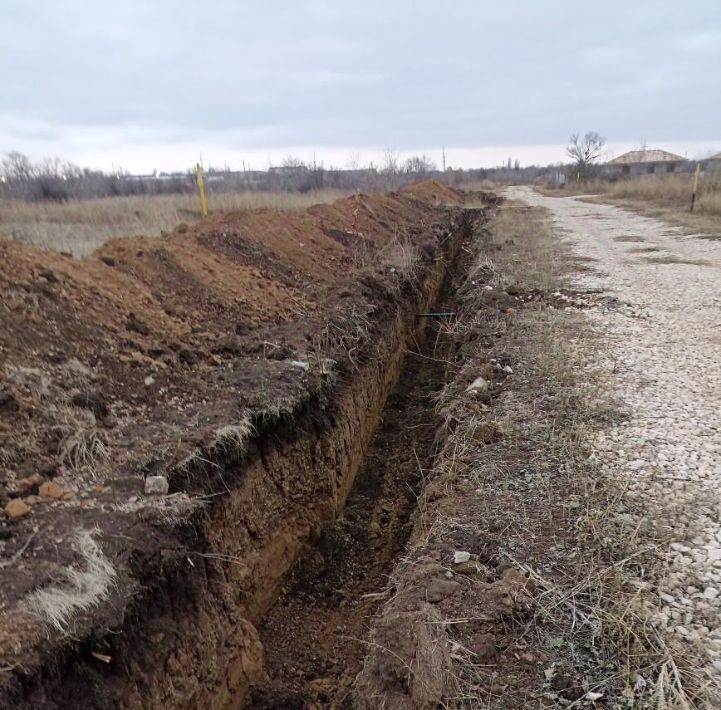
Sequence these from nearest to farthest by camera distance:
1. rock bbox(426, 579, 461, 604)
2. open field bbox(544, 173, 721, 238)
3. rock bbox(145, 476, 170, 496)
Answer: rock bbox(426, 579, 461, 604) → rock bbox(145, 476, 170, 496) → open field bbox(544, 173, 721, 238)

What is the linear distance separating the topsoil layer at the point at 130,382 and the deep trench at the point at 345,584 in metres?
1.19

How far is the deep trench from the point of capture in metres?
3.40

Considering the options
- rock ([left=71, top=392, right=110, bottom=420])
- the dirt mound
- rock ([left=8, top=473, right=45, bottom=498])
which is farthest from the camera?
the dirt mound

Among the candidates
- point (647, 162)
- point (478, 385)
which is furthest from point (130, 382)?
point (647, 162)

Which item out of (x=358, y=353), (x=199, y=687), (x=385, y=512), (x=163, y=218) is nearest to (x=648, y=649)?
(x=199, y=687)

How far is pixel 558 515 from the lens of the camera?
329 cm

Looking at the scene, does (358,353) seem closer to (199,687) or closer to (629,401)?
(629,401)

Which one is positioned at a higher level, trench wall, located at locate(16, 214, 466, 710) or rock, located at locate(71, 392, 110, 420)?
rock, located at locate(71, 392, 110, 420)

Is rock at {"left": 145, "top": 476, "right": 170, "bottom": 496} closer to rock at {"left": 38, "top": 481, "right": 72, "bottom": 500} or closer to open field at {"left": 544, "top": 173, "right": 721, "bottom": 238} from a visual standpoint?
rock at {"left": 38, "top": 481, "right": 72, "bottom": 500}

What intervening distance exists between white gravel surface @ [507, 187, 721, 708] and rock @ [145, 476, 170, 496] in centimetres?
284

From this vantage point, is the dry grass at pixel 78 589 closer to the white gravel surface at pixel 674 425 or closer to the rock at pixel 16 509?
the rock at pixel 16 509

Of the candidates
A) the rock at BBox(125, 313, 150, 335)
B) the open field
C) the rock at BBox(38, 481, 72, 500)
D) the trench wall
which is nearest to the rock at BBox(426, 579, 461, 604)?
the trench wall

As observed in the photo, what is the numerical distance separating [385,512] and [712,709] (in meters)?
3.30

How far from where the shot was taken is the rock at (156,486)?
3213mm
